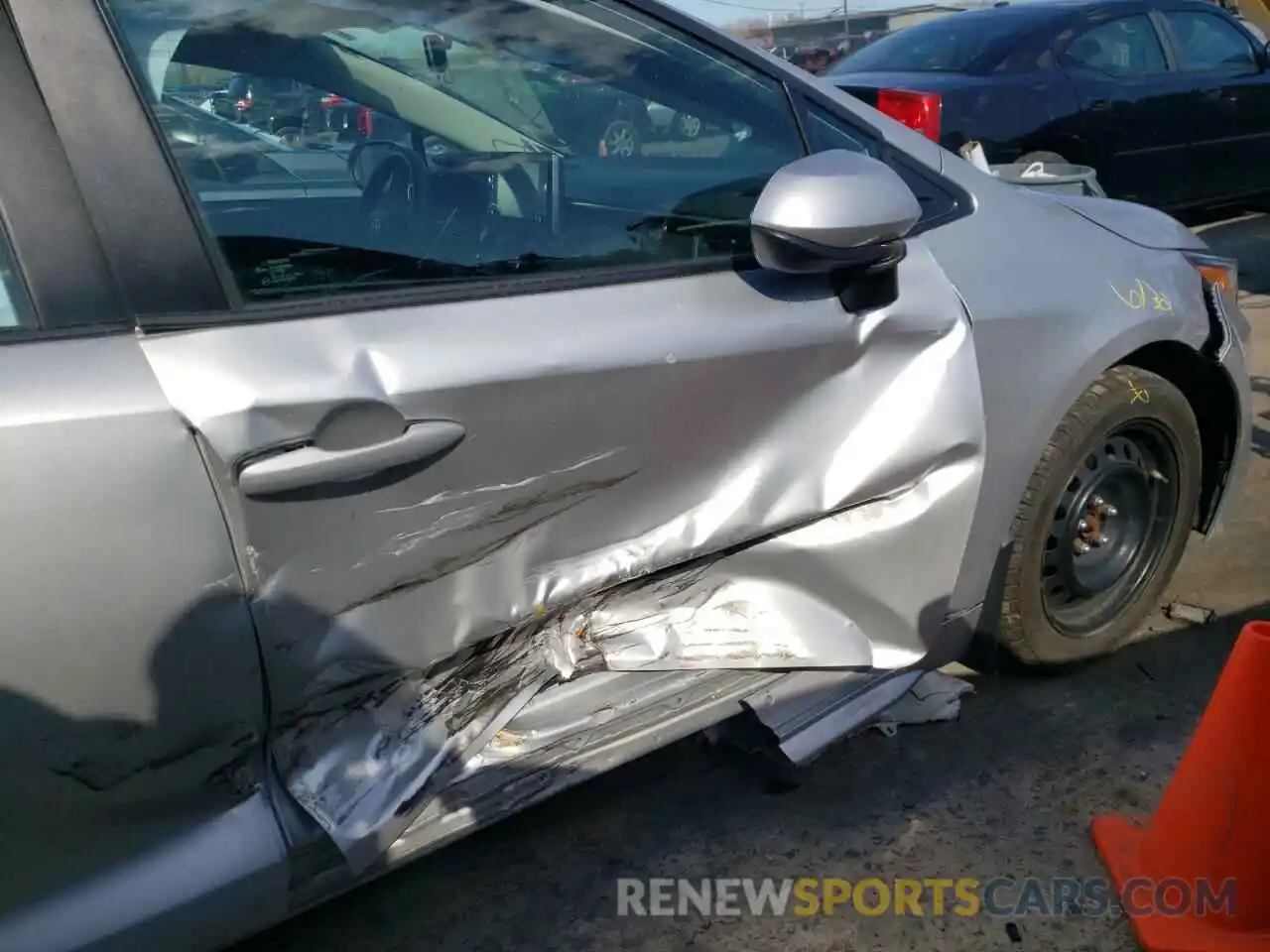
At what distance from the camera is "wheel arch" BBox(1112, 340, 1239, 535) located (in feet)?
8.78

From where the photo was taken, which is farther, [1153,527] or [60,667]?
[1153,527]

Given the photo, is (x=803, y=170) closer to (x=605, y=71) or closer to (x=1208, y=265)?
(x=605, y=71)

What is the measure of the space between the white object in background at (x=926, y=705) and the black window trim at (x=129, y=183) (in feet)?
5.54

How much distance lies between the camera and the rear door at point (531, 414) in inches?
60.1

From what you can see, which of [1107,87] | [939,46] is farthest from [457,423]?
[1107,87]

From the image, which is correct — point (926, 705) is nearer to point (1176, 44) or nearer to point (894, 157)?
point (894, 157)

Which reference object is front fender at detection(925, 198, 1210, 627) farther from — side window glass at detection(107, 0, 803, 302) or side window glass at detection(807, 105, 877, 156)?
side window glass at detection(107, 0, 803, 302)

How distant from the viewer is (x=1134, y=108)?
6.98 metres

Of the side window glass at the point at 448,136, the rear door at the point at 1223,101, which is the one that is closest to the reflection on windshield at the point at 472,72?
the side window glass at the point at 448,136

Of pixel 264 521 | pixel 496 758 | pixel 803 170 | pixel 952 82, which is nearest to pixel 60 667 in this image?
pixel 264 521

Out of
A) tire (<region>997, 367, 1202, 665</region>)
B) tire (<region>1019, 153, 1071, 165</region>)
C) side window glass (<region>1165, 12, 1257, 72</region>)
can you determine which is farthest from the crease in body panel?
side window glass (<region>1165, 12, 1257, 72</region>)

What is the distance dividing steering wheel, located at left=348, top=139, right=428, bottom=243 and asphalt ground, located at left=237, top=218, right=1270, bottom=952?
1.32 meters

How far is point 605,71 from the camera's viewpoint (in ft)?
6.54

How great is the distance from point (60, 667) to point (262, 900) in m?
0.49
